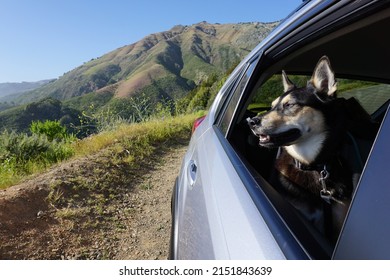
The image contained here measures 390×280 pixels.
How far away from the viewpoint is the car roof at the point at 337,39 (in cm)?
136

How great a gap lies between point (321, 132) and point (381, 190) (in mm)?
1260

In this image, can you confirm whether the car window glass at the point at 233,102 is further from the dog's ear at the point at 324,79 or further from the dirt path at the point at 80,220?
the dirt path at the point at 80,220

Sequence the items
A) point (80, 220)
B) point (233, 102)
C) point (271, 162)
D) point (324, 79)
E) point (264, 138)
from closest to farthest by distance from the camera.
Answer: point (324, 79), point (264, 138), point (233, 102), point (271, 162), point (80, 220)

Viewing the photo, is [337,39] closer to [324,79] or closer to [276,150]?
[324,79]

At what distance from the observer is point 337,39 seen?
2.14 m

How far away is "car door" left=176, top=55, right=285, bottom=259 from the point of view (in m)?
1.14

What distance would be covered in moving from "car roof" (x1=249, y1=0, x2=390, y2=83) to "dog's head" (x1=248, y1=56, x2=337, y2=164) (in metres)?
0.21

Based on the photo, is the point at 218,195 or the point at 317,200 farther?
the point at 317,200

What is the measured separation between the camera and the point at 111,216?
4852 mm

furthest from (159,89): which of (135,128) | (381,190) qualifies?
(381,190)

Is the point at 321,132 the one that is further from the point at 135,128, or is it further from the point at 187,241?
the point at 135,128

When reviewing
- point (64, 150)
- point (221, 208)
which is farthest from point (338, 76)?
point (64, 150)

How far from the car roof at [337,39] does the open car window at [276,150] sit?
15cm

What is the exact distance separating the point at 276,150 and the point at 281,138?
0.66 metres
